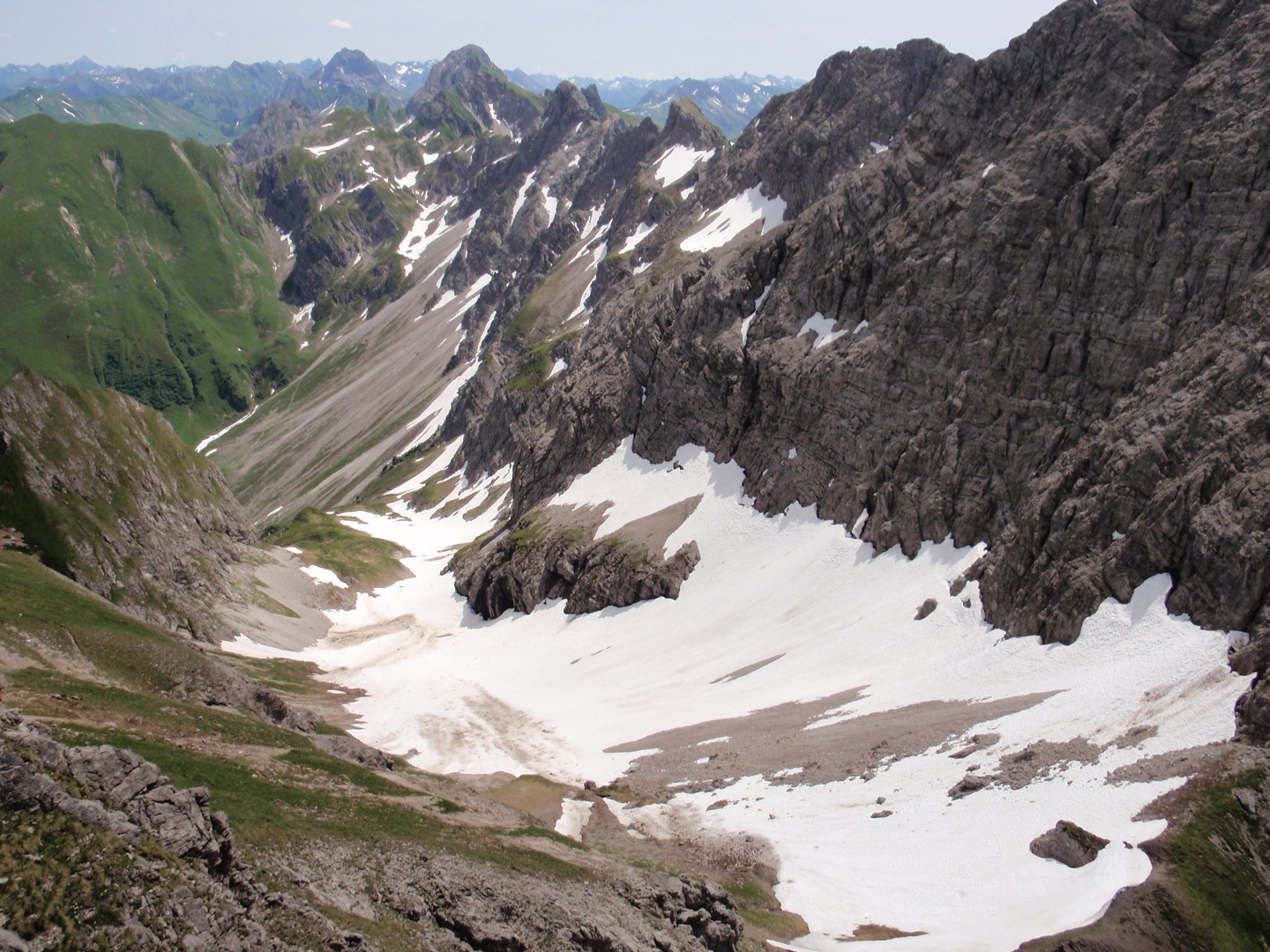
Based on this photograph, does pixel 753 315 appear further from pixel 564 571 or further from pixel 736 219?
pixel 736 219

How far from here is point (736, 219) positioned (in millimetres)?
152750

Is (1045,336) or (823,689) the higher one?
(1045,336)

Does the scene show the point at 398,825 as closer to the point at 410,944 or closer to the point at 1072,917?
the point at 410,944

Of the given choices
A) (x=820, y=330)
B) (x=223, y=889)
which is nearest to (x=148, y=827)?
(x=223, y=889)

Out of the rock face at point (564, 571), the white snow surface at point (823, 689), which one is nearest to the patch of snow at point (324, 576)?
the white snow surface at point (823, 689)

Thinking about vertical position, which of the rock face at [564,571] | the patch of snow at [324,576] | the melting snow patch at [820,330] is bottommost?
the patch of snow at [324,576]

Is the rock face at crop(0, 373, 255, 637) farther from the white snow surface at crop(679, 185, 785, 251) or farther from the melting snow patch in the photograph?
the white snow surface at crop(679, 185, 785, 251)

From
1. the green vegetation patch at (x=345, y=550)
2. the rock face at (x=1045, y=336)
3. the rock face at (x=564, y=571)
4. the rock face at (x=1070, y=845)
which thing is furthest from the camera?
the green vegetation patch at (x=345, y=550)

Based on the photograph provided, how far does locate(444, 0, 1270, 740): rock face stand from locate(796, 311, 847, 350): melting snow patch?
90cm

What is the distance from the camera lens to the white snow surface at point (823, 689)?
29812 millimetres

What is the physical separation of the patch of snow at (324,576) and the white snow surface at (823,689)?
5110mm

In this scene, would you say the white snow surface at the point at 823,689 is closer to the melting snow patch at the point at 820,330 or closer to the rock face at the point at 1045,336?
the rock face at the point at 1045,336

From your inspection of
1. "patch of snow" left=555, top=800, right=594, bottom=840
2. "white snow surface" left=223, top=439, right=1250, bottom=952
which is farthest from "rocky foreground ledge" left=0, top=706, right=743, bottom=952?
"patch of snow" left=555, top=800, right=594, bottom=840

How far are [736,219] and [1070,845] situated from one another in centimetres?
14107
